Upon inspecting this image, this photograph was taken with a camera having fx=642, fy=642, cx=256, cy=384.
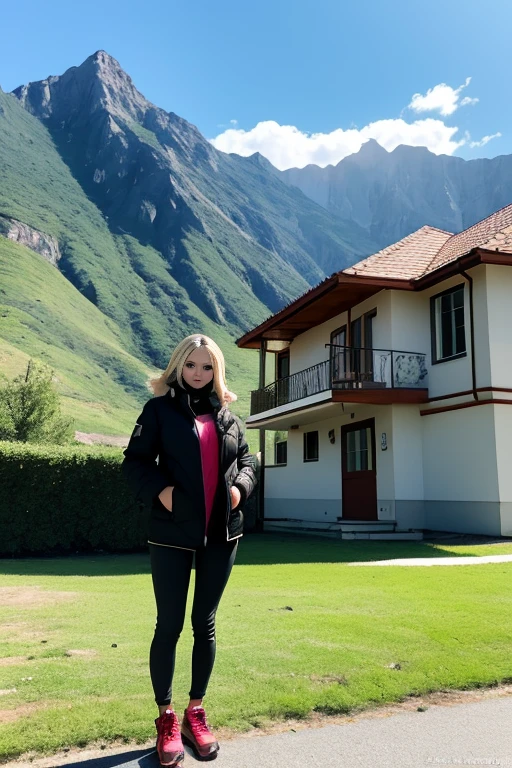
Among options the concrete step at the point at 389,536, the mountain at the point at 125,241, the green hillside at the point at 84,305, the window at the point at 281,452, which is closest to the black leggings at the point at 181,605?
the concrete step at the point at 389,536

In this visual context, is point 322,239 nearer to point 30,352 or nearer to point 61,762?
point 30,352

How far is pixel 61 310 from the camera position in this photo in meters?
89.9

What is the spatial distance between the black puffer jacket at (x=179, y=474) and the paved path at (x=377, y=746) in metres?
0.97

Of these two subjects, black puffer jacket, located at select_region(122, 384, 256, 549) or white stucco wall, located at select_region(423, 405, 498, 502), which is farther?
white stucco wall, located at select_region(423, 405, 498, 502)

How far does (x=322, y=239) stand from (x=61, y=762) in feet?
584

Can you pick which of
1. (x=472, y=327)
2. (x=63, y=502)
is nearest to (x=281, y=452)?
(x=472, y=327)

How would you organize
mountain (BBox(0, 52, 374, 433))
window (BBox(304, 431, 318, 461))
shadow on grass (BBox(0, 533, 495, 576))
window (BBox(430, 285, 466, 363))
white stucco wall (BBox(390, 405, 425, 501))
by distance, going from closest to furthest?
shadow on grass (BBox(0, 533, 495, 576)), window (BBox(430, 285, 466, 363)), white stucco wall (BBox(390, 405, 425, 501)), window (BBox(304, 431, 318, 461)), mountain (BBox(0, 52, 374, 433))

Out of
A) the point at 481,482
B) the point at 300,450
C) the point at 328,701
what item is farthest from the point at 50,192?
the point at 328,701

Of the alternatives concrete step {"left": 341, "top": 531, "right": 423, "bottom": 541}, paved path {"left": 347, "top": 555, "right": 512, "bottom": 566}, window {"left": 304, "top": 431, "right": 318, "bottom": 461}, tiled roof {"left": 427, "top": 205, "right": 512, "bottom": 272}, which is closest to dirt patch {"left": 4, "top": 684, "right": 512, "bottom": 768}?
paved path {"left": 347, "top": 555, "right": 512, "bottom": 566}

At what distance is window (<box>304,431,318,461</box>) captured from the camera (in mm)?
21078

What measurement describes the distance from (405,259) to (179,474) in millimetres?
15877

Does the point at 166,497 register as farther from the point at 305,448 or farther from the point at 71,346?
the point at 71,346

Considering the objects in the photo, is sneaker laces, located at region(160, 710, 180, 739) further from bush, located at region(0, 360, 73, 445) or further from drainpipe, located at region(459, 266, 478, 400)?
bush, located at region(0, 360, 73, 445)

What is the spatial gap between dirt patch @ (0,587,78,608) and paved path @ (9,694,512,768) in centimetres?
439
